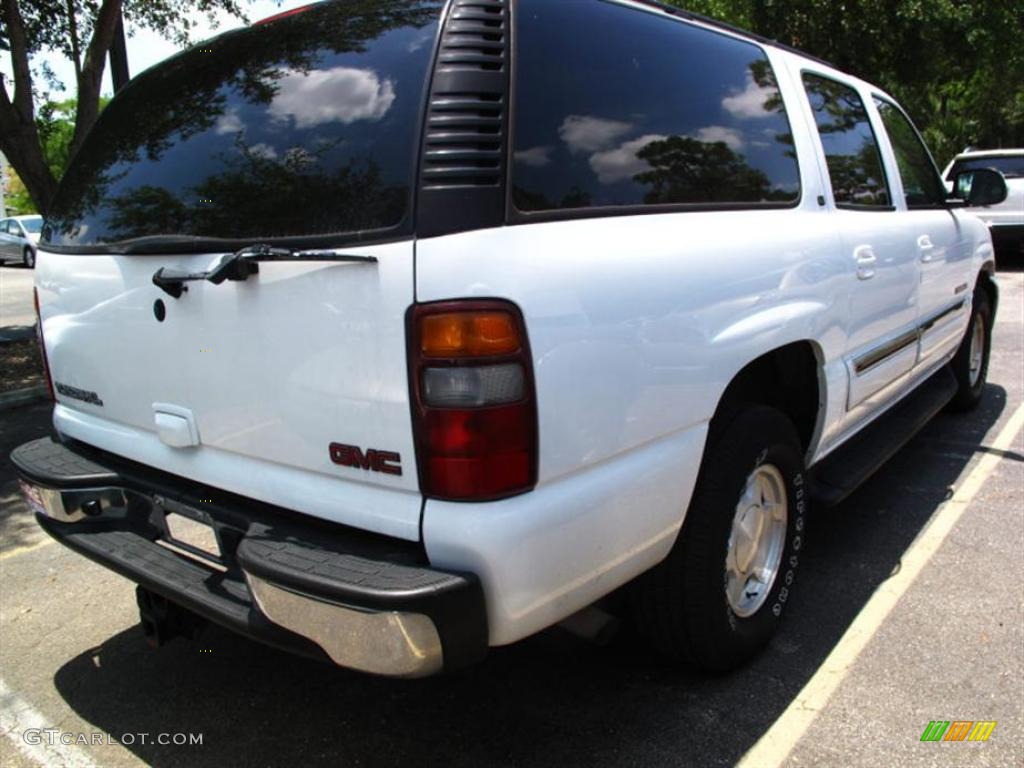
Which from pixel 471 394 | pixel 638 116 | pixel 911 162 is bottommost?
pixel 471 394

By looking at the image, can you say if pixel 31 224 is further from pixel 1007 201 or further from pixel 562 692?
pixel 562 692

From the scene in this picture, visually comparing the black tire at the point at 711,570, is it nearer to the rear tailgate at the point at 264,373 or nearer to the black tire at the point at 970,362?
the rear tailgate at the point at 264,373

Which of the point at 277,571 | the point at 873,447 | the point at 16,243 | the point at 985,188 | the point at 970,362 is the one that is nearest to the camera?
the point at 277,571

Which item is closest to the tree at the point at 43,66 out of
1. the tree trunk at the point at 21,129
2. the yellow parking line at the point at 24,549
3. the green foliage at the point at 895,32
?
the tree trunk at the point at 21,129

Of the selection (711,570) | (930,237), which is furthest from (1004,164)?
(711,570)

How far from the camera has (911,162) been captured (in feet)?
14.5

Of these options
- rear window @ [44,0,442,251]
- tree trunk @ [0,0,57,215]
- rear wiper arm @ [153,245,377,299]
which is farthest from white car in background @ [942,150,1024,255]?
rear wiper arm @ [153,245,377,299]

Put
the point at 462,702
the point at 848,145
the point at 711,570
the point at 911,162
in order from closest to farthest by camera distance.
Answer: the point at 711,570 < the point at 462,702 < the point at 848,145 < the point at 911,162

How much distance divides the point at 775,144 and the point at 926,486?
8.07 ft

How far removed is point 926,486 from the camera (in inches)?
179

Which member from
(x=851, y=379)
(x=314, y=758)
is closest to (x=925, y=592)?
(x=851, y=379)

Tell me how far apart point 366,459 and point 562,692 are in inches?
48.9

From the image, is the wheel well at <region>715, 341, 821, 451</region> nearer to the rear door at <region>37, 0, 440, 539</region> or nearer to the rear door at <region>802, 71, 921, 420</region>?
the rear door at <region>802, 71, 921, 420</region>

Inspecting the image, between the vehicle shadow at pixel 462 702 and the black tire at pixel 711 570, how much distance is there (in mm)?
182
